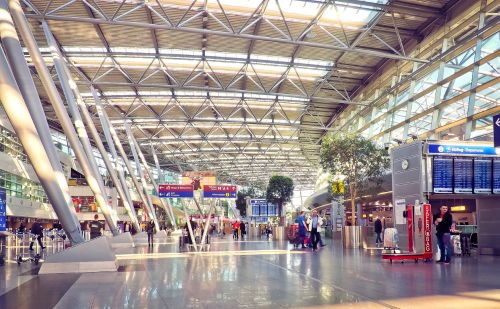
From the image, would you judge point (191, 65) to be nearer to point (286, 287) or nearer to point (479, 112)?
point (479, 112)

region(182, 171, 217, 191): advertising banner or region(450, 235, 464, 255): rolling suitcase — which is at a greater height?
region(182, 171, 217, 191): advertising banner

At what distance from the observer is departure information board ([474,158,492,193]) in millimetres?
17188

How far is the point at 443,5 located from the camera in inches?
965

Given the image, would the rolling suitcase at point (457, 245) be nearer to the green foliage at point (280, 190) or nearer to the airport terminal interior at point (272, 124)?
the airport terminal interior at point (272, 124)

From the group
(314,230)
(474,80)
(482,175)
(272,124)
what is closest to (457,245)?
(482,175)

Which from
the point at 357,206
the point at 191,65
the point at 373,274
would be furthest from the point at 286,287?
the point at 357,206

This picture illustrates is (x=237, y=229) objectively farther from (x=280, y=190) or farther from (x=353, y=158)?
(x=353, y=158)

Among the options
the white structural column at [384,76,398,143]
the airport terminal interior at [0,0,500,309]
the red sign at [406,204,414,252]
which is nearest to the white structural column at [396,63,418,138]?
the airport terminal interior at [0,0,500,309]

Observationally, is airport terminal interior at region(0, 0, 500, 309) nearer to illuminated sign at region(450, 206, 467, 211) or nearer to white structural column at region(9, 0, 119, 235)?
white structural column at region(9, 0, 119, 235)

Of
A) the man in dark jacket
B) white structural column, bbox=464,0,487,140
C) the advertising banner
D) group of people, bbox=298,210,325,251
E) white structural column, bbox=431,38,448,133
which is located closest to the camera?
the man in dark jacket

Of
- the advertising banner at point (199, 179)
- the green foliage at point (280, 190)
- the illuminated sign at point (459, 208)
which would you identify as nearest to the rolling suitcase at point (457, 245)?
the illuminated sign at point (459, 208)

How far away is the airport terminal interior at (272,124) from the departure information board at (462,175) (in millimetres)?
47

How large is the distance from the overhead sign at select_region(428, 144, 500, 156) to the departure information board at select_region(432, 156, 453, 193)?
27cm

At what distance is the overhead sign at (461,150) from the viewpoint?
54.3ft
